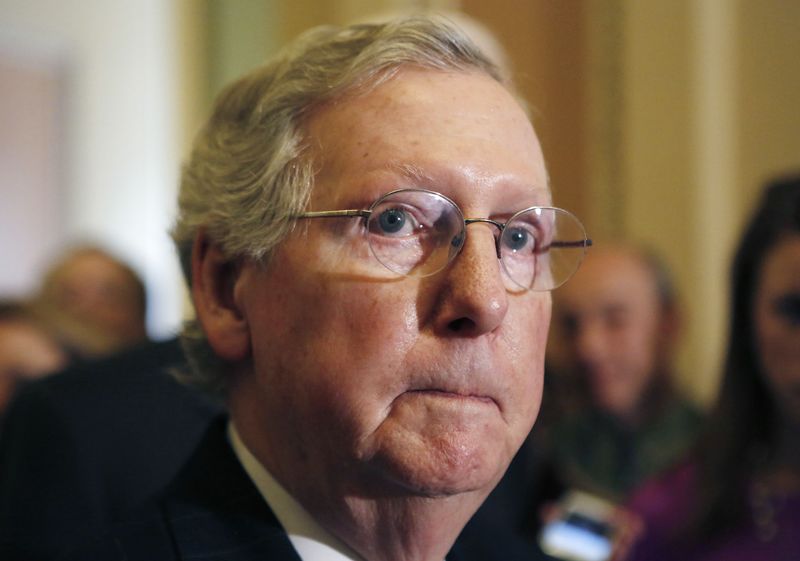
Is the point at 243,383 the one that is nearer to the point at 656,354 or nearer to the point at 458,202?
the point at 458,202

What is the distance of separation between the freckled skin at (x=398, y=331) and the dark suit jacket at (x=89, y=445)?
1.88 feet

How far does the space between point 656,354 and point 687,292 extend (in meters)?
0.44

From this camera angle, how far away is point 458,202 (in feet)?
4.14

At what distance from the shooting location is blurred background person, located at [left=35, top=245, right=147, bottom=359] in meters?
3.77

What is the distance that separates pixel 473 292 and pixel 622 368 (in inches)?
89.5

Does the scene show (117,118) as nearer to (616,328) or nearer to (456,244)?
(616,328)

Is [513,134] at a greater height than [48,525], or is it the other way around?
[513,134]

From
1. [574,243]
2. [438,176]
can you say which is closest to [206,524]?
[438,176]

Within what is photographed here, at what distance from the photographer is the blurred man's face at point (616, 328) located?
335cm

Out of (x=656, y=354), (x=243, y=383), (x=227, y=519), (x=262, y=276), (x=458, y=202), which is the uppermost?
(x=458, y=202)

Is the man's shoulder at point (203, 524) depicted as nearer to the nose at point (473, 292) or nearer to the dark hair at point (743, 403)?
the nose at point (473, 292)

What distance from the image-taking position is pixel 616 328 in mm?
3395

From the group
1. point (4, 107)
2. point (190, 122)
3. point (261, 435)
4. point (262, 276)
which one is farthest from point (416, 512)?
point (4, 107)

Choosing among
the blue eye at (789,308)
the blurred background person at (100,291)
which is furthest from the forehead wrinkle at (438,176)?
the blurred background person at (100,291)
